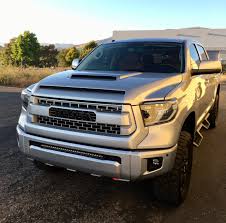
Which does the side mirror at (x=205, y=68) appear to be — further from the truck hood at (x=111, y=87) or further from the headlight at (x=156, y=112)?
the headlight at (x=156, y=112)

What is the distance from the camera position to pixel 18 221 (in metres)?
3.07

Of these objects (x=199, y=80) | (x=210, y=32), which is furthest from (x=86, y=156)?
(x=210, y=32)

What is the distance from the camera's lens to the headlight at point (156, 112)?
2.98 metres

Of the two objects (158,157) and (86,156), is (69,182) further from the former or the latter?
(158,157)

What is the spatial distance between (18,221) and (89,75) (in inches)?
64.3

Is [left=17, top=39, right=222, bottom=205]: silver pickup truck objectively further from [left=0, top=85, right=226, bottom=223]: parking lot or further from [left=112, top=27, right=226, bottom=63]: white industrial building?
[left=112, top=27, right=226, bottom=63]: white industrial building

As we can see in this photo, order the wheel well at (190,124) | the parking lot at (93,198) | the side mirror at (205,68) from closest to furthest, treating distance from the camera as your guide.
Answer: the parking lot at (93,198), the wheel well at (190,124), the side mirror at (205,68)

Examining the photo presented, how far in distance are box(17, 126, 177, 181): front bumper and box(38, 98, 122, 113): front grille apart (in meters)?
0.35

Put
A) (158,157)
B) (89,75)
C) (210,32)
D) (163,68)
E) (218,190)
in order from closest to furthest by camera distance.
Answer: (158,157)
(89,75)
(218,190)
(163,68)
(210,32)

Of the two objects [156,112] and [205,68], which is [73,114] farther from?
[205,68]

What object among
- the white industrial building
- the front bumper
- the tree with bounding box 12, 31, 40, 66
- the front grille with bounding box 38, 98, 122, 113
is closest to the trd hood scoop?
the front grille with bounding box 38, 98, 122, 113

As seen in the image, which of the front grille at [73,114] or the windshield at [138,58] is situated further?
the windshield at [138,58]

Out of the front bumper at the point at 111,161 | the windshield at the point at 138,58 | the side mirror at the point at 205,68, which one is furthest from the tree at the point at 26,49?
the front bumper at the point at 111,161

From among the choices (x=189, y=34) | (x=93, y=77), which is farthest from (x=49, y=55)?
(x=93, y=77)
